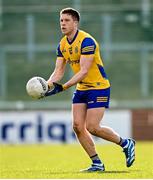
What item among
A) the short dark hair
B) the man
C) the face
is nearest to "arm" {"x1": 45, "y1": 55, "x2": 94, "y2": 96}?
the man

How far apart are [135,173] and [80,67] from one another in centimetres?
170

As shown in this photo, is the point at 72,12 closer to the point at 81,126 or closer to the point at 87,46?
the point at 87,46

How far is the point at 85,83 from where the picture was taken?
1192 cm

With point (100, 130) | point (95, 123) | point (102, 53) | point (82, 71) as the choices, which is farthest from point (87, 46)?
point (102, 53)

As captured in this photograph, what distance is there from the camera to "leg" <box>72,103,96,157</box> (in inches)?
469

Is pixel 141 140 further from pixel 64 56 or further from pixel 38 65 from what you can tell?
pixel 64 56

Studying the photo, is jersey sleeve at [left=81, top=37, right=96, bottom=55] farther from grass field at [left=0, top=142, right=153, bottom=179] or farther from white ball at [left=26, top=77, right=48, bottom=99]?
grass field at [left=0, top=142, right=153, bottom=179]

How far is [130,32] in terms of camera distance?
23.4 m

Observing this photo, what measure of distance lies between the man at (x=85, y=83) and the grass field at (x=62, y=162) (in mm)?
572

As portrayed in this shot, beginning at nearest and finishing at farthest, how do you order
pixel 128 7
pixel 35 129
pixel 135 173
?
pixel 135 173 → pixel 35 129 → pixel 128 7

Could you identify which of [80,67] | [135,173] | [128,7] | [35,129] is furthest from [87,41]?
[128,7]

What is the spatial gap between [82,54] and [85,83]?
0.47 m

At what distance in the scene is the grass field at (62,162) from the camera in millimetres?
11383

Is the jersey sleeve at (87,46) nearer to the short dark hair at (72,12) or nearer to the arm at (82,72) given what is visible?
the arm at (82,72)
